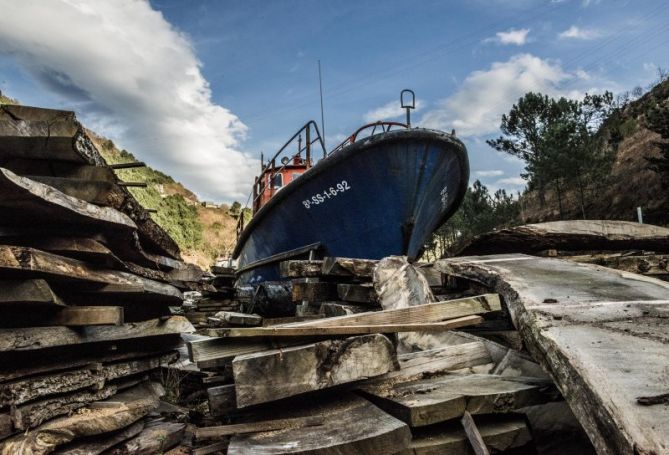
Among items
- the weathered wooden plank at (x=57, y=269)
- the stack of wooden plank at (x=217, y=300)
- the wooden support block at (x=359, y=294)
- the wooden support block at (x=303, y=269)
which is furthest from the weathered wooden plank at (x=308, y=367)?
the stack of wooden plank at (x=217, y=300)

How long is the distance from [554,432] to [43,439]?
235 centimetres

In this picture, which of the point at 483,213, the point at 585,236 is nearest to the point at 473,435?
the point at 585,236

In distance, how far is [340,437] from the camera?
160cm

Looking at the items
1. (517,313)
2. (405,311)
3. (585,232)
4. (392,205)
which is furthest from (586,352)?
(392,205)

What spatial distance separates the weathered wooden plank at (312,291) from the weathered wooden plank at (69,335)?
134cm

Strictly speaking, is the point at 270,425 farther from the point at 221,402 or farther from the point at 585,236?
the point at 585,236

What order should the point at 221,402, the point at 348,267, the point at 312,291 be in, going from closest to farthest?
the point at 221,402
the point at 348,267
the point at 312,291

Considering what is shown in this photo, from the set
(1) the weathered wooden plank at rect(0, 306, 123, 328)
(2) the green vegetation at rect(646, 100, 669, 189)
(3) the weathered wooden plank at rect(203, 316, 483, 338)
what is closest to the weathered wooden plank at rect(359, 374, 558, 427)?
(3) the weathered wooden plank at rect(203, 316, 483, 338)

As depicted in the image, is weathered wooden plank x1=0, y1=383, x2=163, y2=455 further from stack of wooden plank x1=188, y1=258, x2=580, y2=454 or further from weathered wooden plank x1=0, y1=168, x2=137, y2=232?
weathered wooden plank x1=0, y1=168, x2=137, y2=232

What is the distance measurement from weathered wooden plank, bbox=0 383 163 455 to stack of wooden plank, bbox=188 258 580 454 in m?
0.47

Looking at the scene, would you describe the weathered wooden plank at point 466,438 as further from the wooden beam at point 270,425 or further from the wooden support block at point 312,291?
the wooden support block at point 312,291

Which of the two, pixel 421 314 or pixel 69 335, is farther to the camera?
pixel 69 335

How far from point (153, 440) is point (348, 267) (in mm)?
2138

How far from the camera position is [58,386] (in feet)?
7.56
